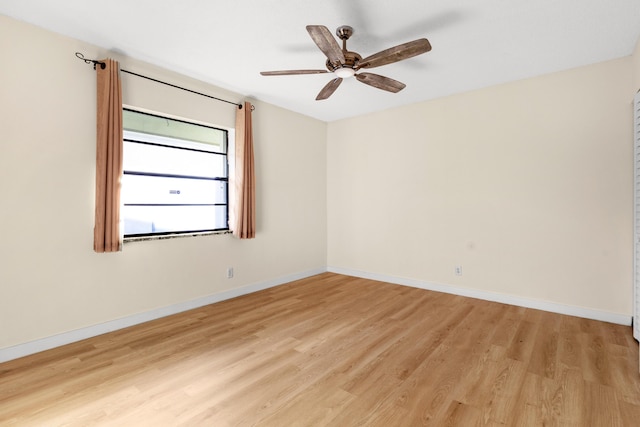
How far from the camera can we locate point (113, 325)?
3021mm

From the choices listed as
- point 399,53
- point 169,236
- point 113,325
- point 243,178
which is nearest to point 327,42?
point 399,53

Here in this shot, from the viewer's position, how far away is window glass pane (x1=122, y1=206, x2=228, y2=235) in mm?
3318

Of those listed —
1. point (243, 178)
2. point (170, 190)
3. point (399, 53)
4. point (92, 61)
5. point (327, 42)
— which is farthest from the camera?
point (243, 178)

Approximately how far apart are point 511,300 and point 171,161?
4.56 meters

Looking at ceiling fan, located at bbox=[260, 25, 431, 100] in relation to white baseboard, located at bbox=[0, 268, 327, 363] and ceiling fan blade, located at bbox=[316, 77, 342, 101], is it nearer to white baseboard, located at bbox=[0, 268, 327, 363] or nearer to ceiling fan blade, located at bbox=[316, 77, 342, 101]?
ceiling fan blade, located at bbox=[316, 77, 342, 101]

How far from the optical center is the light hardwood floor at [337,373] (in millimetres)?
1802

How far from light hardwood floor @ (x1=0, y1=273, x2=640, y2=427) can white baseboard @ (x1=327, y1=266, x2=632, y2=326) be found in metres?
0.15

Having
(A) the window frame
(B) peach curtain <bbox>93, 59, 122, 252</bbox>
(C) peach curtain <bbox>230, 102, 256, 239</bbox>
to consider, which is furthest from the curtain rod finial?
(C) peach curtain <bbox>230, 102, 256, 239</bbox>

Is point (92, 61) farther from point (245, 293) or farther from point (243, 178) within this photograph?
point (245, 293)

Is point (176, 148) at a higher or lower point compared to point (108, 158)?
higher

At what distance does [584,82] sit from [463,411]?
12.1ft

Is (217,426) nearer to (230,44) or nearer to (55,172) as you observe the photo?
(55,172)

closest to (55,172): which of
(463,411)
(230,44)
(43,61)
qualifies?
(43,61)

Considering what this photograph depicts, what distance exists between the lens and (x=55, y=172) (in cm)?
269
